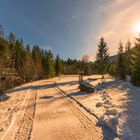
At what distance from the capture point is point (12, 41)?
1513 inches

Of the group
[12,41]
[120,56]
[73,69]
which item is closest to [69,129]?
[12,41]

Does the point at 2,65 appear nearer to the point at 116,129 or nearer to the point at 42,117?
the point at 42,117

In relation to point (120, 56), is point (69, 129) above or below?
below

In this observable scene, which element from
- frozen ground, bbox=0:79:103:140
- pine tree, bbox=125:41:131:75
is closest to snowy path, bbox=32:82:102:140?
frozen ground, bbox=0:79:103:140

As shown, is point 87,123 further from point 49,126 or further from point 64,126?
point 49,126

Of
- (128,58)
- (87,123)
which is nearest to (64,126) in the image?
(87,123)

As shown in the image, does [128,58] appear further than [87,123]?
Yes

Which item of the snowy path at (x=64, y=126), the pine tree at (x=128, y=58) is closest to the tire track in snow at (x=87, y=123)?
the snowy path at (x=64, y=126)

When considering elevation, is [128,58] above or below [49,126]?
above

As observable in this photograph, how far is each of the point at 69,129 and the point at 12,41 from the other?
32.7 m

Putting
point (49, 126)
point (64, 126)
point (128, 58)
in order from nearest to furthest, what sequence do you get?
point (64, 126), point (49, 126), point (128, 58)

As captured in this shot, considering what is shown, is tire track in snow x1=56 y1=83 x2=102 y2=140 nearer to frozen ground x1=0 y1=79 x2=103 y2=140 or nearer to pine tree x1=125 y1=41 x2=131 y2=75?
frozen ground x1=0 y1=79 x2=103 y2=140

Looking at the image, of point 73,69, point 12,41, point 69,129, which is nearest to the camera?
point 69,129

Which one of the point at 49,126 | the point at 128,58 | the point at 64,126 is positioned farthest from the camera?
the point at 128,58
